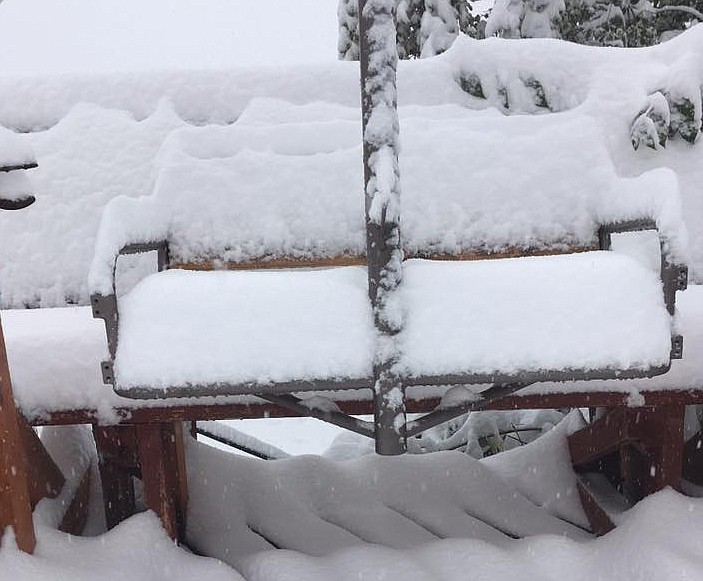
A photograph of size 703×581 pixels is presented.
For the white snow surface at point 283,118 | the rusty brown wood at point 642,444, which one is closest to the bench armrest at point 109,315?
the white snow surface at point 283,118

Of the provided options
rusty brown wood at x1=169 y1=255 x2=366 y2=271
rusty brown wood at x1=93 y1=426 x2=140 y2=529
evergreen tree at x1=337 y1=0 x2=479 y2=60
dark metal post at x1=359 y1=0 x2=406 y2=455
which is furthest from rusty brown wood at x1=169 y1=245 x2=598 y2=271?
evergreen tree at x1=337 y1=0 x2=479 y2=60

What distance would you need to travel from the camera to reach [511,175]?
103 inches

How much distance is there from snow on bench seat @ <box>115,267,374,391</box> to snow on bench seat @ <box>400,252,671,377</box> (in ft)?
0.49

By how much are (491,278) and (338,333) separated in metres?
0.39

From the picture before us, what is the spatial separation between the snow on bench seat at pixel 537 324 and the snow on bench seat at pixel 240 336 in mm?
149

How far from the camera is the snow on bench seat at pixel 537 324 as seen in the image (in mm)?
1648

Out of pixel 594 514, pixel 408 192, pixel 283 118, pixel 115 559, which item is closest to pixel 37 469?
pixel 115 559

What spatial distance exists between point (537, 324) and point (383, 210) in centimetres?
45

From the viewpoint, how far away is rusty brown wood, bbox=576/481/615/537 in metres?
2.53

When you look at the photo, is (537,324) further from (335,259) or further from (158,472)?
(158,472)

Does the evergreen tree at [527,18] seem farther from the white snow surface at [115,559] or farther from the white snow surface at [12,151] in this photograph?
the white snow surface at [115,559]

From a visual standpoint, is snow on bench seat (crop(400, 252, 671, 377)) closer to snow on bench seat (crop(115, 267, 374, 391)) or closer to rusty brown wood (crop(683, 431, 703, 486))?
snow on bench seat (crop(115, 267, 374, 391))

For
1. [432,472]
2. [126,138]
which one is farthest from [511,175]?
[126,138]

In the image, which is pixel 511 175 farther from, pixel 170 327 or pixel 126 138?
pixel 126 138
